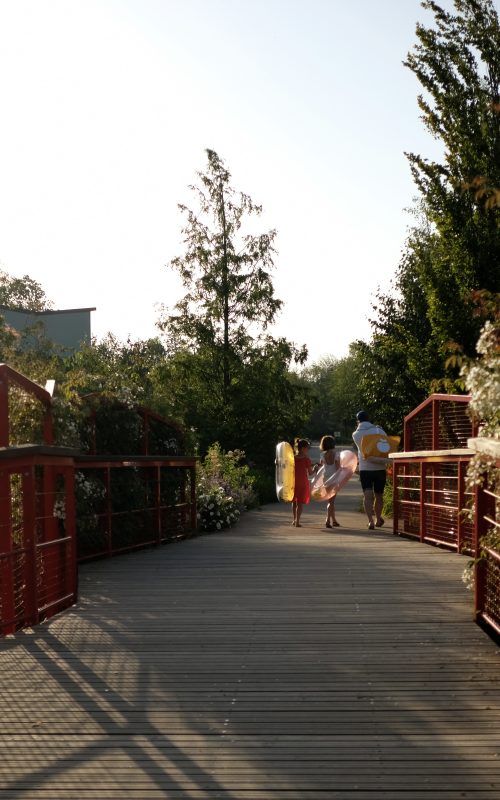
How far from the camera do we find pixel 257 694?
5574 millimetres

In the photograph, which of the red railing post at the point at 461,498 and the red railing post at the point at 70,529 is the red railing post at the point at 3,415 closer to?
the red railing post at the point at 70,529

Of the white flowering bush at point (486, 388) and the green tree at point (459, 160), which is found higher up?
the green tree at point (459, 160)

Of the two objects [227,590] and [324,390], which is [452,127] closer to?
[227,590]

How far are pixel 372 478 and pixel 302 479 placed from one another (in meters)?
1.55

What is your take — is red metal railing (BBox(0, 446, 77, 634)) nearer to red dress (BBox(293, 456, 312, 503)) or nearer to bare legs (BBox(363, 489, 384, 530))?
bare legs (BBox(363, 489, 384, 530))

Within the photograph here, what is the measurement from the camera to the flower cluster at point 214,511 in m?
18.3

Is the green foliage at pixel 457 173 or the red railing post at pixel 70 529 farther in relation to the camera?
the green foliage at pixel 457 173

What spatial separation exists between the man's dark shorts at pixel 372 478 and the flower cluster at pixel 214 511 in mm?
3202

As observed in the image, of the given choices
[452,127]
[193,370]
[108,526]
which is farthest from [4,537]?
[193,370]

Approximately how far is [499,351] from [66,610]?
4245 millimetres

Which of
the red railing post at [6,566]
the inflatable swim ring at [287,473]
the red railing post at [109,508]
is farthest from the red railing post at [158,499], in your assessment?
the red railing post at [6,566]

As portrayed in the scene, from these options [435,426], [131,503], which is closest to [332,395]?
[131,503]

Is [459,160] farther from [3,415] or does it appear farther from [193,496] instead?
[3,415]

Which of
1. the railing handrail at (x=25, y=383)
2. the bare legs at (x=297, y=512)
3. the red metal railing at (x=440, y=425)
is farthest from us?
the bare legs at (x=297, y=512)
